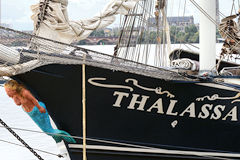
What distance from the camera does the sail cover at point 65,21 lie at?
574cm

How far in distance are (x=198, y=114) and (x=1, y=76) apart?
259 cm

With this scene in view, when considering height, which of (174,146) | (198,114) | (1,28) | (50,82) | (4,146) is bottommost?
(4,146)

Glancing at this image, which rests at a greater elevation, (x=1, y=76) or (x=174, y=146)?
(x=1, y=76)

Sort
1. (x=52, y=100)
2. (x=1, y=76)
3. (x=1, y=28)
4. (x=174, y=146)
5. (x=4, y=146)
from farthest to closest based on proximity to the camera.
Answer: (x=4, y=146)
(x=174, y=146)
(x=52, y=100)
(x=1, y=76)
(x=1, y=28)

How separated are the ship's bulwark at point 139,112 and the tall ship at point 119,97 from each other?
0.04 feet

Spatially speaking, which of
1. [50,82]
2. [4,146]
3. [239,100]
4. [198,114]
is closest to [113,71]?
[50,82]

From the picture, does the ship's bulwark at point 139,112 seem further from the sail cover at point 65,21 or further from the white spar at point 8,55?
the white spar at point 8,55

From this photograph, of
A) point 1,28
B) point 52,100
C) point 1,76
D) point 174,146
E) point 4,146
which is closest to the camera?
point 1,28

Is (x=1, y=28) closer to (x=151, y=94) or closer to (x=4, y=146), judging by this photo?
(x=151, y=94)

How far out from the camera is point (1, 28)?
207 inches

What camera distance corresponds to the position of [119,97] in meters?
6.21

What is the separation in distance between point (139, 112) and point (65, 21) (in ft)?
5.00

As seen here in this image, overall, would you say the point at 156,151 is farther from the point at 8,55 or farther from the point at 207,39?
the point at 8,55

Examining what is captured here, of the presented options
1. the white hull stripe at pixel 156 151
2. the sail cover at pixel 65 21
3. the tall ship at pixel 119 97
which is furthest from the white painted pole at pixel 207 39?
the sail cover at pixel 65 21
